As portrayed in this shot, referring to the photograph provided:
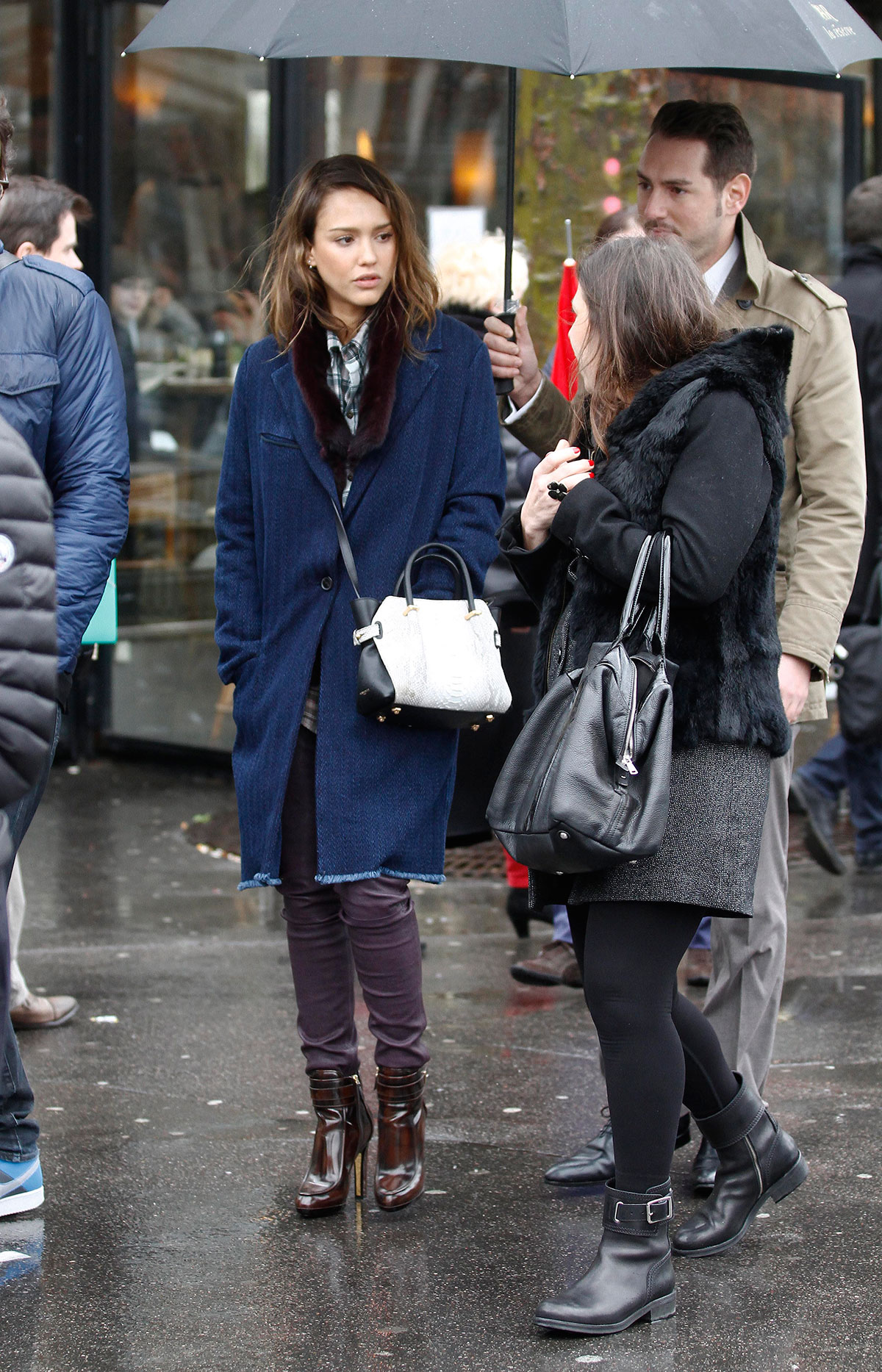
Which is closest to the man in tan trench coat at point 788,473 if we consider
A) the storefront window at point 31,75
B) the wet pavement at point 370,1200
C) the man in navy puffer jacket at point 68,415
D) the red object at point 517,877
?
the wet pavement at point 370,1200

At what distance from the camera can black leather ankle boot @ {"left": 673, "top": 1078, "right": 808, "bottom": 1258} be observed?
345 centimetres

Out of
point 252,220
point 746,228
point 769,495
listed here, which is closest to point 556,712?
point 769,495

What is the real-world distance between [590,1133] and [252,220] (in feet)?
17.8

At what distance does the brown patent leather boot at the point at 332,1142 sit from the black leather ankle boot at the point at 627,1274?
2.08ft

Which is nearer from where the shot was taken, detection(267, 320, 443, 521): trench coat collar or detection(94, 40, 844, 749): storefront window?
detection(267, 320, 443, 521): trench coat collar

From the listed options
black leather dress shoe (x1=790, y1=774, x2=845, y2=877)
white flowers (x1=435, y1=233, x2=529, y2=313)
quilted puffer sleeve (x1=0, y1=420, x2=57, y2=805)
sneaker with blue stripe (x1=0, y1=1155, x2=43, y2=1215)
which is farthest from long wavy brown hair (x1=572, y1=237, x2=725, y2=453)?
black leather dress shoe (x1=790, y1=774, x2=845, y2=877)

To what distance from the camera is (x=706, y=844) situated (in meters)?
3.17

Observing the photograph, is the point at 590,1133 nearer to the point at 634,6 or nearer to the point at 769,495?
the point at 769,495

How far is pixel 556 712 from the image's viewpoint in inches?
124

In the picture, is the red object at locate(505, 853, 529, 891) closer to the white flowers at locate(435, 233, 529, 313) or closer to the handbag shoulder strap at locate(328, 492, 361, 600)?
the white flowers at locate(435, 233, 529, 313)

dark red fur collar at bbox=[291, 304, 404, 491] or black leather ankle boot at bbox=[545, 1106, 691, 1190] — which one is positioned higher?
dark red fur collar at bbox=[291, 304, 404, 491]

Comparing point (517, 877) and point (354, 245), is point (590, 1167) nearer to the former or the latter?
point (517, 877)

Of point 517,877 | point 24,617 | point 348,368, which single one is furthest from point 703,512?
point 517,877

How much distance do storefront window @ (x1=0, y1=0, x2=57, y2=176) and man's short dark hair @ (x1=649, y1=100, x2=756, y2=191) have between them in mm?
5091
